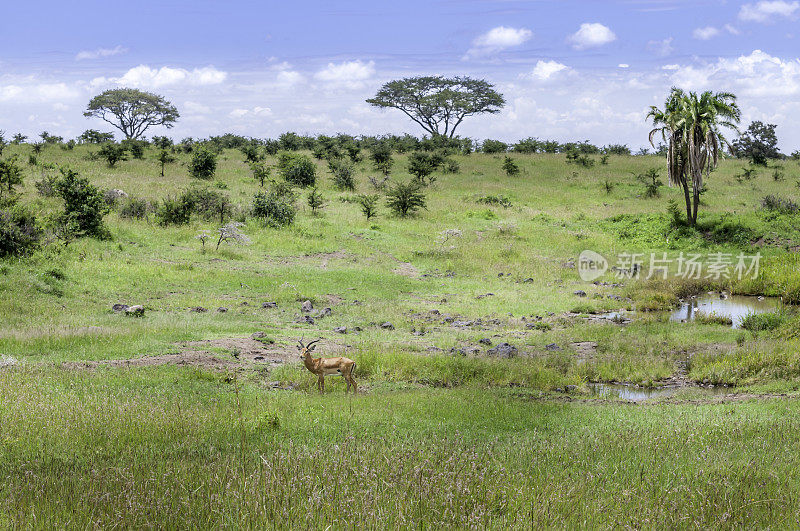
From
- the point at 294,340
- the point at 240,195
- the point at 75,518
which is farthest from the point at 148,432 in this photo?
the point at 240,195

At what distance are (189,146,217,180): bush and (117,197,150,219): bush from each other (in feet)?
38.0

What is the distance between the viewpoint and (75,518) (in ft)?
11.2

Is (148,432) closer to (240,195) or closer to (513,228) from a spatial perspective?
(513,228)

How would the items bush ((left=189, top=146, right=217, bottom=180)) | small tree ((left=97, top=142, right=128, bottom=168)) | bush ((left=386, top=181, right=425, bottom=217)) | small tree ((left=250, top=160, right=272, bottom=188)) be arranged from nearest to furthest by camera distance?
bush ((left=386, top=181, right=425, bottom=217)) < small tree ((left=250, top=160, right=272, bottom=188)) < bush ((left=189, top=146, right=217, bottom=180)) < small tree ((left=97, top=142, right=128, bottom=168))

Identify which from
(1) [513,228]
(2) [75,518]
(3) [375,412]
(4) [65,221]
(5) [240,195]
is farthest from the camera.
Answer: (5) [240,195]

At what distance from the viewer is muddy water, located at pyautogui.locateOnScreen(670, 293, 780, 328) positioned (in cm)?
1652

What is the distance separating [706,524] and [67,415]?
6.18m

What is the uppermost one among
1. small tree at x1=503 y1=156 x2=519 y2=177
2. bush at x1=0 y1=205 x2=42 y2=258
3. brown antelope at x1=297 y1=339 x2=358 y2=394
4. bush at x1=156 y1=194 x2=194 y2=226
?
small tree at x1=503 y1=156 x2=519 y2=177

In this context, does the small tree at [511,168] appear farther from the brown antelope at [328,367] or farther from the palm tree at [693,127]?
the brown antelope at [328,367]

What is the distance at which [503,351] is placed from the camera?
1257cm

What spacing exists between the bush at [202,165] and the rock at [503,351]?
3102cm

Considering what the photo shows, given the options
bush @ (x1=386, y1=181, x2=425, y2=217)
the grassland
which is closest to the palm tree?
the grassland

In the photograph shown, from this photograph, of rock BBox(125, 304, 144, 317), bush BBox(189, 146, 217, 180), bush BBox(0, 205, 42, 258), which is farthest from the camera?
bush BBox(189, 146, 217, 180)

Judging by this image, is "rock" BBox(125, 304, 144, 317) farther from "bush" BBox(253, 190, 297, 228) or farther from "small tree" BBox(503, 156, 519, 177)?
"small tree" BBox(503, 156, 519, 177)
